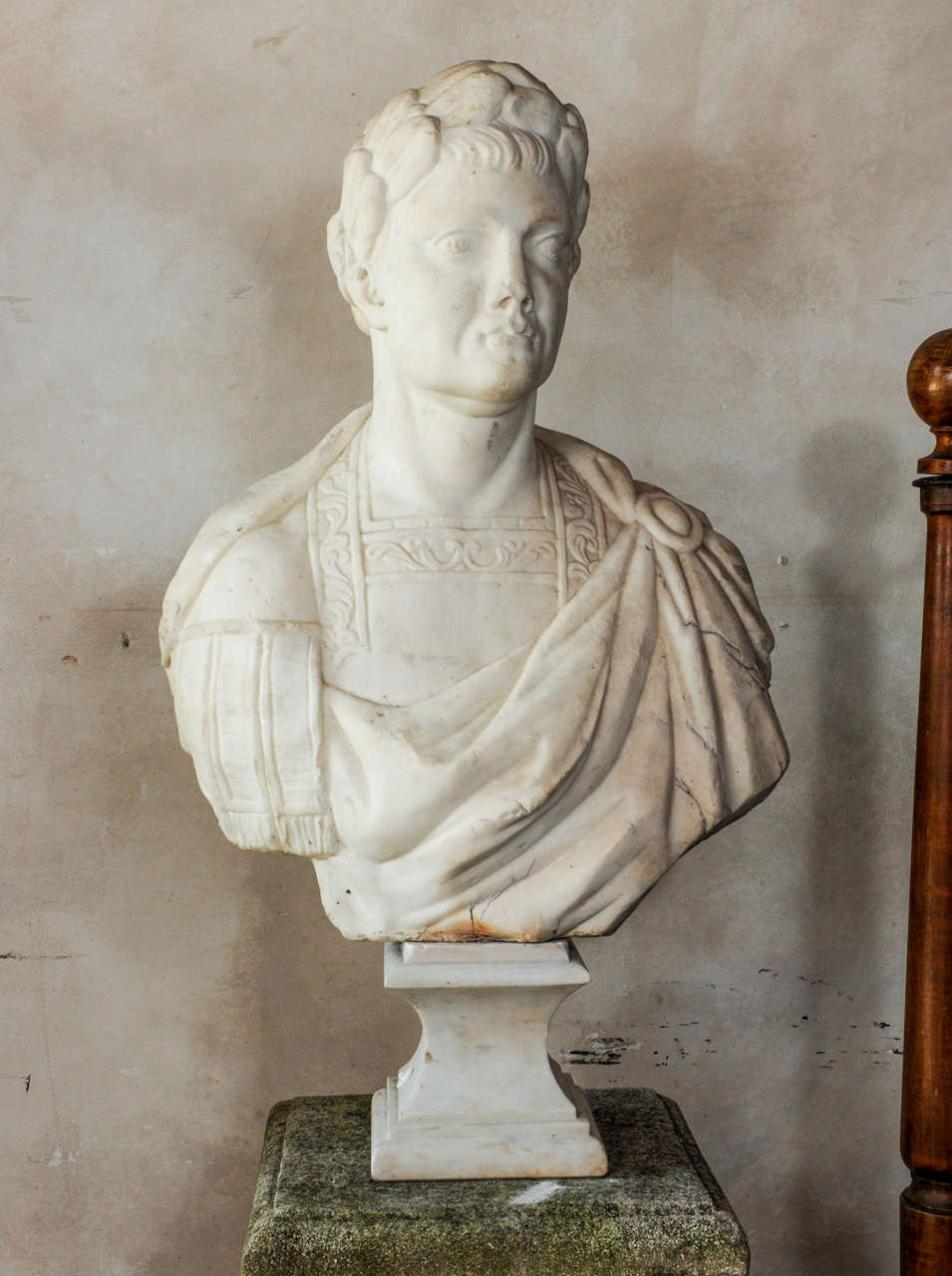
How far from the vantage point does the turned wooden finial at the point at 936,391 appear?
9.81 feet

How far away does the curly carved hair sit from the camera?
240 cm

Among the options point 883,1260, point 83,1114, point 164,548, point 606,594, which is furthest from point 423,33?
point 883,1260

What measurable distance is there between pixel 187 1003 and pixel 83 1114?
284 mm

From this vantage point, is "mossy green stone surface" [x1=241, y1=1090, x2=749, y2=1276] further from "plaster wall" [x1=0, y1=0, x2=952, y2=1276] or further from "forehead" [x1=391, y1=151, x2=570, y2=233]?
"forehead" [x1=391, y1=151, x2=570, y2=233]

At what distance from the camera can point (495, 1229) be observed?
2.43 m

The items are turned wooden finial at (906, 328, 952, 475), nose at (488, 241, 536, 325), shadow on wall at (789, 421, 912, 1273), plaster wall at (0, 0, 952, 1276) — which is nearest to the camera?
nose at (488, 241, 536, 325)

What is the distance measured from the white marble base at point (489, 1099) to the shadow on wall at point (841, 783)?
1111 mm

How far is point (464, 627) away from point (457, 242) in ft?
1.70

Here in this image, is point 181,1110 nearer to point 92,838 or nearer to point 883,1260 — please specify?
point 92,838

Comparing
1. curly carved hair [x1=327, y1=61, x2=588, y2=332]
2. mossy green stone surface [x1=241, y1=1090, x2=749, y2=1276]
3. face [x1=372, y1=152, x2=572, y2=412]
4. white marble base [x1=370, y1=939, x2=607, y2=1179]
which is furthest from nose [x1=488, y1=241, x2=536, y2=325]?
mossy green stone surface [x1=241, y1=1090, x2=749, y2=1276]

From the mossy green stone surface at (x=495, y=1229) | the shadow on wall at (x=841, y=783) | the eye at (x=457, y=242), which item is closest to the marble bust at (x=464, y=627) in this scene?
the eye at (x=457, y=242)

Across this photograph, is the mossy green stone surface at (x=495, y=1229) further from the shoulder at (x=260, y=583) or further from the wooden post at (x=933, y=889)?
the shoulder at (x=260, y=583)

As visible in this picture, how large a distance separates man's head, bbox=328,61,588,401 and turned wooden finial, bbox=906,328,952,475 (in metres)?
0.82

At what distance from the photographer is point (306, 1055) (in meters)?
3.49
